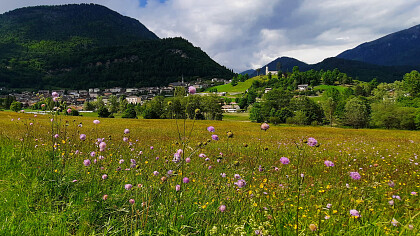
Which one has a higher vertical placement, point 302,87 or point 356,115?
point 302,87

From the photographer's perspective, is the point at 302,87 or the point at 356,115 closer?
the point at 356,115

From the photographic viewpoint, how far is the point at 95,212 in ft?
8.87

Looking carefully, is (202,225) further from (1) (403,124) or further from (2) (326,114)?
(2) (326,114)

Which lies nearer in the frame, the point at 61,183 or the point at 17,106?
the point at 61,183

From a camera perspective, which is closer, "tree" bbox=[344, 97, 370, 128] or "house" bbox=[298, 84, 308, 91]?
"tree" bbox=[344, 97, 370, 128]

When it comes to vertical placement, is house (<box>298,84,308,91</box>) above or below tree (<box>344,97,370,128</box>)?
above

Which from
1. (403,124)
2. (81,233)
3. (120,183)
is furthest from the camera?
(403,124)

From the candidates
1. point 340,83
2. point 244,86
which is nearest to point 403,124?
point 340,83

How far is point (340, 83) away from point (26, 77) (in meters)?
282

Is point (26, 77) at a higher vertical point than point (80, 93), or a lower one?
higher

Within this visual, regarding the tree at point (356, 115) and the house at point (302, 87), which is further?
the house at point (302, 87)

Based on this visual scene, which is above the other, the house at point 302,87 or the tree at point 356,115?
the house at point 302,87

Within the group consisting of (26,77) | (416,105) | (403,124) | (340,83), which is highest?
(26,77)

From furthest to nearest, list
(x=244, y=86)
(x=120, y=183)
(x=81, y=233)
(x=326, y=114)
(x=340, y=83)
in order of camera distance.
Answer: (x=244, y=86) → (x=340, y=83) → (x=326, y=114) → (x=120, y=183) → (x=81, y=233)
